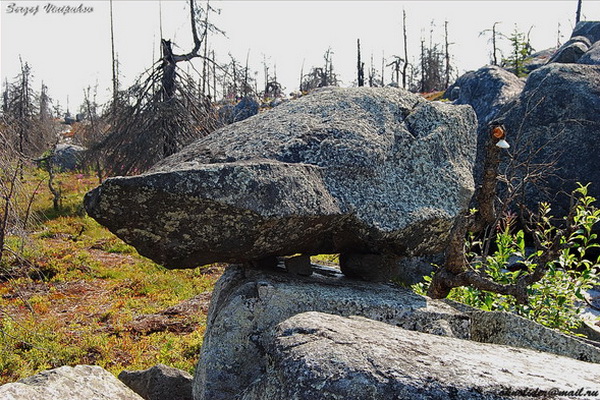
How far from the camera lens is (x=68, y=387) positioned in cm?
A: 439

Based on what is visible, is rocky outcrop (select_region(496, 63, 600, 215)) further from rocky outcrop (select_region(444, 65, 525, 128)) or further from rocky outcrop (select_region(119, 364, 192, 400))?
rocky outcrop (select_region(119, 364, 192, 400))

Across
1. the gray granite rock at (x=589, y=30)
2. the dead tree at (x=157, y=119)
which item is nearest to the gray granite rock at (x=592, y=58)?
the dead tree at (x=157, y=119)

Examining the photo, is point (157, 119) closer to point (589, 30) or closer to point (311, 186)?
point (311, 186)

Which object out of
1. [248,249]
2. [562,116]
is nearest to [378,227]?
[248,249]

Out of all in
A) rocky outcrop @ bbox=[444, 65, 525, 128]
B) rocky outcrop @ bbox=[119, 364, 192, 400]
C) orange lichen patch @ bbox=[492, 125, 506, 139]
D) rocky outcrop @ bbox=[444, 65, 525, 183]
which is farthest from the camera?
rocky outcrop @ bbox=[444, 65, 525, 128]

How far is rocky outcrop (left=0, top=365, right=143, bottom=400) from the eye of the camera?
13.4 feet

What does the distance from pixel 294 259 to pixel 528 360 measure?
10.3 feet

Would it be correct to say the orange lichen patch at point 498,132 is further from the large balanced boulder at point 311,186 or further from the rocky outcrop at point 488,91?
the rocky outcrop at point 488,91

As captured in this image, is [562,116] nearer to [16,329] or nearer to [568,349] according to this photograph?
[568,349]

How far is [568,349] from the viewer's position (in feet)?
16.8

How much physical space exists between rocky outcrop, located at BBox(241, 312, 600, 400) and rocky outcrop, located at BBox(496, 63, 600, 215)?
9127mm

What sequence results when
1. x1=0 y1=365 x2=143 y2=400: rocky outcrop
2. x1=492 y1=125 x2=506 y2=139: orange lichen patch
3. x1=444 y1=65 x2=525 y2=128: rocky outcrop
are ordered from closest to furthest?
x1=0 y1=365 x2=143 y2=400: rocky outcrop, x1=492 y1=125 x2=506 y2=139: orange lichen patch, x1=444 y1=65 x2=525 y2=128: rocky outcrop

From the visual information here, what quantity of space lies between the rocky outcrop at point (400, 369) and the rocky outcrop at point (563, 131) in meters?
9.13

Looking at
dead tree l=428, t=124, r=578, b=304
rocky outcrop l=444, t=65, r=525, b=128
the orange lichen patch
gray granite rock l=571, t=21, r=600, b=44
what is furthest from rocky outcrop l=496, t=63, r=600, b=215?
gray granite rock l=571, t=21, r=600, b=44
